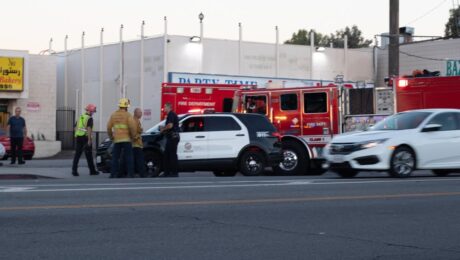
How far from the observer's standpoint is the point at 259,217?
1022cm

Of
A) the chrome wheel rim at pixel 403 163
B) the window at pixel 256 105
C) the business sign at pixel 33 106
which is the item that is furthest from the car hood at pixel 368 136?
the business sign at pixel 33 106

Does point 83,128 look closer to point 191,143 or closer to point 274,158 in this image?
point 191,143

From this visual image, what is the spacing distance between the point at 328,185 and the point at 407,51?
29145 mm

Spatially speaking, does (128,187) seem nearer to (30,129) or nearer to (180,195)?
(180,195)

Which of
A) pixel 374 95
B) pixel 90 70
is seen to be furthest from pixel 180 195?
pixel 90 70

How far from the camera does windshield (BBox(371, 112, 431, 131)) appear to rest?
56.2 ft

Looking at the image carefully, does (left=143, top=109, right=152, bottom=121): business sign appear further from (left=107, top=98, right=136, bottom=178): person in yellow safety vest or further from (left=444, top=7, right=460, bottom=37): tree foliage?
(left=444, top=7, right=460, bottom=37): tree foliage

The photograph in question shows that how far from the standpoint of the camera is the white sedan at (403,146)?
16562 millimetres

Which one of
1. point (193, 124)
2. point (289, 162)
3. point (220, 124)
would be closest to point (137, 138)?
point (193, 124)

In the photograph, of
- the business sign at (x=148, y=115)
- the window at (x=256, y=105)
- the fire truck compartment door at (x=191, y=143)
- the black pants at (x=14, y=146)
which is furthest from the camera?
the business sign at (x=148, y=115)

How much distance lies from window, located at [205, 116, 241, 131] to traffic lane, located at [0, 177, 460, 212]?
3788 mm

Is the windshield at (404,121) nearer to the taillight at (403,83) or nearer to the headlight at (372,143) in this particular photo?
the headlight at (372,143)

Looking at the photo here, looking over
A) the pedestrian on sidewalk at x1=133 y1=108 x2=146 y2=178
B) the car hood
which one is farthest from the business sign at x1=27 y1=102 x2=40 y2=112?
the car hood

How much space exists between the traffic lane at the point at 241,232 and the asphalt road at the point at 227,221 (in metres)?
0.01
